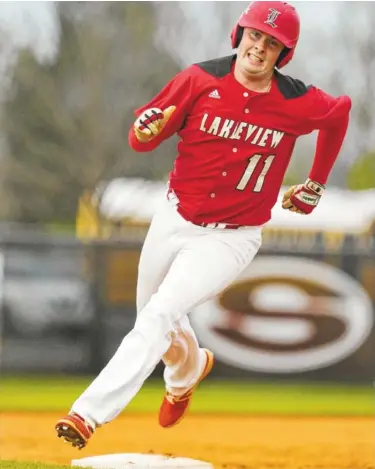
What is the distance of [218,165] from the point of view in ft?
15.2

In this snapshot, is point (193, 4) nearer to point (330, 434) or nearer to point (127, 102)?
point (127, 102)

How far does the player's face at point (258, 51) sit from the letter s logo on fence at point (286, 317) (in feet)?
21.5

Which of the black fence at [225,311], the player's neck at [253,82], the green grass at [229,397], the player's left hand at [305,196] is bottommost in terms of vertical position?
the green grass at [229,397]

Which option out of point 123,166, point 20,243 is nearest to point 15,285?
point 20,243

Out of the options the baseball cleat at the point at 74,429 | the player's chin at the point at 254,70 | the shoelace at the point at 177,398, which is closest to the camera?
the baseball cleat at the point at 74,429

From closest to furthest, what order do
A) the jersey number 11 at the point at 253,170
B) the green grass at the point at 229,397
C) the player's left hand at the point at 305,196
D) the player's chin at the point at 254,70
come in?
the player's chin at the point at 254,70 < the jersey number 11 at the point at 253,170 < the player's left hand at the point at 305,196 < the green grass at the point at 229,397

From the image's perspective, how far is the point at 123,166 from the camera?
20.1m

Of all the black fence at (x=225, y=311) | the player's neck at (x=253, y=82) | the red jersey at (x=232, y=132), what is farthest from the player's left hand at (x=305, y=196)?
the black fence at (x=225, y=311)

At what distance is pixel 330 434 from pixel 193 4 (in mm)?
10423

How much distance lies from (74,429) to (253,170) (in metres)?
1.38

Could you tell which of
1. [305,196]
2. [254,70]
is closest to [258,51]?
[254,70]

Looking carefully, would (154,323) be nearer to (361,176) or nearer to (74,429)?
(74,429)

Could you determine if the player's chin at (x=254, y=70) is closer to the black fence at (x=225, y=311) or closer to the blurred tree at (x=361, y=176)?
the black fence at (x=225, y=311)

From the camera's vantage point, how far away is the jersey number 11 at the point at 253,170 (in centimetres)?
466
